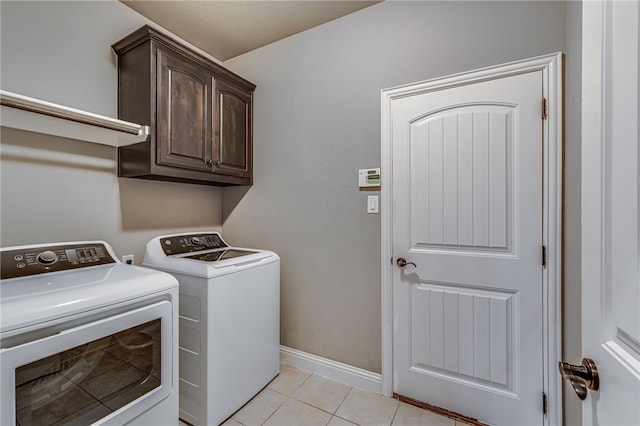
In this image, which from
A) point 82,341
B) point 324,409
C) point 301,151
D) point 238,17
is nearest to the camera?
point 82,341

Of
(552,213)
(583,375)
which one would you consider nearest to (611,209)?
(583,375)

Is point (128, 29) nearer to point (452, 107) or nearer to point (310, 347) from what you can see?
point (452, 107)

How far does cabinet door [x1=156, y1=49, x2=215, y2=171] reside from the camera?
1.72 metres

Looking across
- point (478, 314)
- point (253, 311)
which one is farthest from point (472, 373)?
point (253, 311)

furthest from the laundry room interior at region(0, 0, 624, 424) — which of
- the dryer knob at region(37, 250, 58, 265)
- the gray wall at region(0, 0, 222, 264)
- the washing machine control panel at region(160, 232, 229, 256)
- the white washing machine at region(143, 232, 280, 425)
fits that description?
the white washing machine at region(143, 232, 280, 425)

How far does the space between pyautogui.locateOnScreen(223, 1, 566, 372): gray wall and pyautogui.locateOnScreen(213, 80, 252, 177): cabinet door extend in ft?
0.31

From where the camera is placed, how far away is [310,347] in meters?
2.14

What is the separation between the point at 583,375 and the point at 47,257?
206cm

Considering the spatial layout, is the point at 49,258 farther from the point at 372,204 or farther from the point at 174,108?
the point at 372,204

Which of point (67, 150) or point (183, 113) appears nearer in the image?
point (67, 150)

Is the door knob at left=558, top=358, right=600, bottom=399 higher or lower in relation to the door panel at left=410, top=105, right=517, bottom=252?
lower

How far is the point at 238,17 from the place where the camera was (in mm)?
2006

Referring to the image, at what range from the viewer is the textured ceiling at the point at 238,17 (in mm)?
1890

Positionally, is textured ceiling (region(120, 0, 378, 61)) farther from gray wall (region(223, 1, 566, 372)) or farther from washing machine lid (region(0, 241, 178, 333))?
washing machine lid (region(0, 241, 178, 333))
